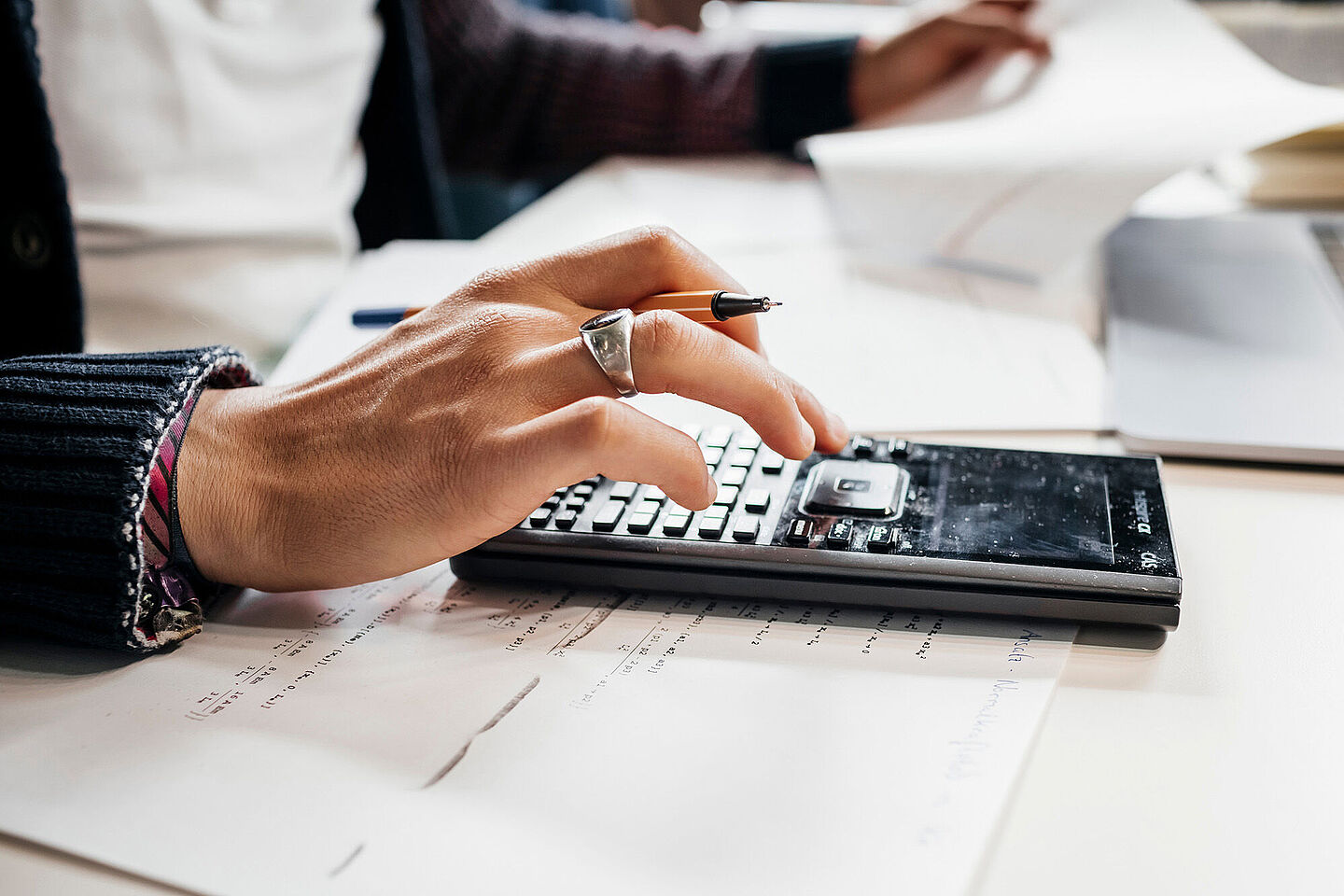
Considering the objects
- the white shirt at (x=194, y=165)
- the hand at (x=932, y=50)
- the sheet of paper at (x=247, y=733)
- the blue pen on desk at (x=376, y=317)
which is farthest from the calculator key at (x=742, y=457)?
the hand at (x=932, y=50)

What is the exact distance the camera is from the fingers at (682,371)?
0.39 m

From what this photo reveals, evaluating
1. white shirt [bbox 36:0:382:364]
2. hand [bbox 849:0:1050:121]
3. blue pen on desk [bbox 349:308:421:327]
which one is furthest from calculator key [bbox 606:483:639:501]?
hand [bbox 849:0:1050:121]

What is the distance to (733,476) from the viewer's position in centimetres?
42

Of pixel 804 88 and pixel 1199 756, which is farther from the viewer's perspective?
pixel 804 88

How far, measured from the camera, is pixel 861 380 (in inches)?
21.1

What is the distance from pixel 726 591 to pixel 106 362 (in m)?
0.26

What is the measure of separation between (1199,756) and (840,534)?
0.13 metres

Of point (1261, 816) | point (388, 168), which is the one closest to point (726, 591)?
point (1261, 816)

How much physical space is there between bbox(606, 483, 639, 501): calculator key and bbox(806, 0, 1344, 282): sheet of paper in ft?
1.17

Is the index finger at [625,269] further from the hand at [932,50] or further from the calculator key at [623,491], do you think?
the hand at [932,50]

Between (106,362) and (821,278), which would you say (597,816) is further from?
→ (821,278)

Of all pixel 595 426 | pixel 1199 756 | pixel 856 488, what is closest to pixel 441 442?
pixel 595 426

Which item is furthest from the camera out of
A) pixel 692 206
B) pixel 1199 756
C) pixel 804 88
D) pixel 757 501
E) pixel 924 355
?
pixel 804 88

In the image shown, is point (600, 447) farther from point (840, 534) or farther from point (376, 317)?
point (376, 317)
